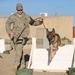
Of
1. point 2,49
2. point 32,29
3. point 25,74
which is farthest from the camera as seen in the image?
point 32,29

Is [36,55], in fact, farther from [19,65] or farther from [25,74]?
[25,74]

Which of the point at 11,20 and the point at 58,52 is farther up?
the point at 11,20

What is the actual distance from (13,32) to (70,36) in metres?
A: 25.1

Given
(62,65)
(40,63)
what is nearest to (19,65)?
(40,63)

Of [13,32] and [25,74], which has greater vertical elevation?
[13,32]

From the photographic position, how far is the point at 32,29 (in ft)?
121

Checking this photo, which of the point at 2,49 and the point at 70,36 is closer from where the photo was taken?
the point at 2,49

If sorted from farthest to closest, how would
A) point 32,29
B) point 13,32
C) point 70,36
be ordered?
point 32,29, point 70,36, point 13,32

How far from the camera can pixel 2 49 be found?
63.5 feet

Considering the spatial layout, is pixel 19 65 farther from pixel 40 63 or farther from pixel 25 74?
pixel 25 74

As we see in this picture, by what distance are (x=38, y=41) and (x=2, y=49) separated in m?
8.56

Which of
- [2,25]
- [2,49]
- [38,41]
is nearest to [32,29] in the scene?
[2,25]

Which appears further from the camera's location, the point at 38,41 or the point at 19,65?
the point at 38,41

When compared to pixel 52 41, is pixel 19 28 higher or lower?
higher
